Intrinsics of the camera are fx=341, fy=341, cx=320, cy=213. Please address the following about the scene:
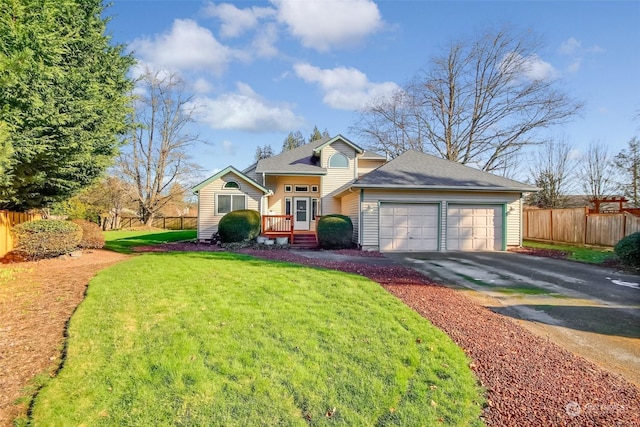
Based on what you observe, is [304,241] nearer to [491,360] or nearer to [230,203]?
[230,203]

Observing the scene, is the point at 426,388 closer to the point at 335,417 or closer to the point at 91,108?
the point at 335,417

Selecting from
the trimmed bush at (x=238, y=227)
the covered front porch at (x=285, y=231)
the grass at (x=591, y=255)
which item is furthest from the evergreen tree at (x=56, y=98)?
the grass at (x=591, y=255)

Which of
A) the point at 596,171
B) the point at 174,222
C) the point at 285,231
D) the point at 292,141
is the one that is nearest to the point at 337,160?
the point at 285,231

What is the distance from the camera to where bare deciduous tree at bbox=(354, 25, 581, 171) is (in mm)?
24594

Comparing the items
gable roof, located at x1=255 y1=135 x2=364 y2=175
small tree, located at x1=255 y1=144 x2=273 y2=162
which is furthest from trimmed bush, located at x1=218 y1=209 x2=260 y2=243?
small tree, located at x1=255 y1=144 x2=273 y2=162

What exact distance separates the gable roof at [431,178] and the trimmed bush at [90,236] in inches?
410

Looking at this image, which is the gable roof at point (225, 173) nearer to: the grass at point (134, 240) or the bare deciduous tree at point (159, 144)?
the grass at point (134, 240)

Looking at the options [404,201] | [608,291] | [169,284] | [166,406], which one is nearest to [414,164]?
[404,201]

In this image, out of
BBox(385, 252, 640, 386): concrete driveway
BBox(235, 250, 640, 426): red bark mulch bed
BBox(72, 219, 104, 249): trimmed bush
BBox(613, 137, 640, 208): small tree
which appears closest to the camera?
BBox(235, 250, 640, 426): red bark mulch bed

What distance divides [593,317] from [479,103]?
981 inches

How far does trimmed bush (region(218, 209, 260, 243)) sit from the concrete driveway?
703 centimetres

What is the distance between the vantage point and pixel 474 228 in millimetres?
14977

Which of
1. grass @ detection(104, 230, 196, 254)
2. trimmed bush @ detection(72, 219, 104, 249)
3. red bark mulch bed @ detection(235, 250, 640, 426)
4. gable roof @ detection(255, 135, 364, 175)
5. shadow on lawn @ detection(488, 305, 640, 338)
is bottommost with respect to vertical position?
red bark mulch bed @ detection(235, 250, 640, 426)

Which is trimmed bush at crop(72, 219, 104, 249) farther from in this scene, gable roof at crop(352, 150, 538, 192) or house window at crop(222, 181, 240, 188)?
gable roof at crop(352, 150, 538, 192)
